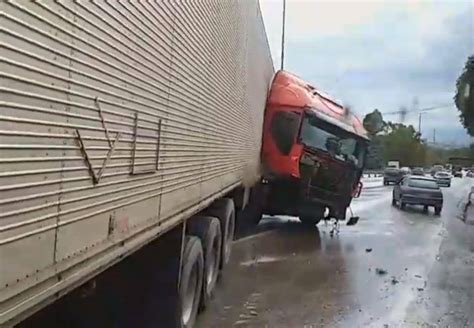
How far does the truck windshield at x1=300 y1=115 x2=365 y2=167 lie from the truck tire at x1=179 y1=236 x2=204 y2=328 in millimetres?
9009

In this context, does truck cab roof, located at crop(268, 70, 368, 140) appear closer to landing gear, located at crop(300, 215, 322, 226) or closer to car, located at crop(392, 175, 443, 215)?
landing gear, located at crop(300, 215, 322, 226)

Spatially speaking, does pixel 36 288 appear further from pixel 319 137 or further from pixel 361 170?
pixel 361 170

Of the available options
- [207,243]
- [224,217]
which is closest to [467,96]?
[224,217]

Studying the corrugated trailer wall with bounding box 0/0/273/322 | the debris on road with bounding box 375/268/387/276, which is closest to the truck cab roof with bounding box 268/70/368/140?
the debris on road with bounding box 375/268/387/276

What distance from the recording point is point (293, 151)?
16062mm

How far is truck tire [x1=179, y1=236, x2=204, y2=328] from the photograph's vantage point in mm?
6719

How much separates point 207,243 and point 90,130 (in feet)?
16.1

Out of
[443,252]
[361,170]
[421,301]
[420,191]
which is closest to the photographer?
[421,301]

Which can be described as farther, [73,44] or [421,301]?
[421,301]

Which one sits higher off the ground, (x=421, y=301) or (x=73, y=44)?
(x=73, y=44)

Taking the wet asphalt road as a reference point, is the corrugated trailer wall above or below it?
above

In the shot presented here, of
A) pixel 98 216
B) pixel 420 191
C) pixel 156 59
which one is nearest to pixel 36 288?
pixel 98 216

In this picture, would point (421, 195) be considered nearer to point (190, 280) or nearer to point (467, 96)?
point (467, 96)

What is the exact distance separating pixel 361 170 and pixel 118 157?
14983 millimetres
